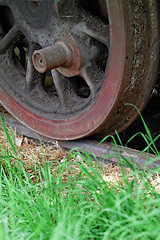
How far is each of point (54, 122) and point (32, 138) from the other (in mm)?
343

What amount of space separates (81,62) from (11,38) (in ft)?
1.99

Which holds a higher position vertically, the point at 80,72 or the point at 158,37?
the point at 158,37

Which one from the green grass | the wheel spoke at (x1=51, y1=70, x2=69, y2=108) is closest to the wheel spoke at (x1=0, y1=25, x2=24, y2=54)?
the wheel spoke at (x1=51, y1=70, x2=69, y2=108)

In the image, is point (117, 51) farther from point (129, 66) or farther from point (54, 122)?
point (54, 122)

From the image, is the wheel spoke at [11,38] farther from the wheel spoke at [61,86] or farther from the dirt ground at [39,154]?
the dirt ground at [39,154]

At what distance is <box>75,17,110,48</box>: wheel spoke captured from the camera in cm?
197

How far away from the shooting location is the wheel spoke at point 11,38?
7.72ft

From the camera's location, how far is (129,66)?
1.76m

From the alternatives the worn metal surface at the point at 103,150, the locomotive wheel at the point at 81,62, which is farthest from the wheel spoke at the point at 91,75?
the worn metal surface at the point at 103,150

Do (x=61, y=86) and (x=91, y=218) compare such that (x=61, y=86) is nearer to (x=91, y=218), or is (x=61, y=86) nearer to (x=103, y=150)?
(x=103, y=150)

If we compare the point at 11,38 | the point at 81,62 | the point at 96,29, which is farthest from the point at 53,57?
the point at 11,38

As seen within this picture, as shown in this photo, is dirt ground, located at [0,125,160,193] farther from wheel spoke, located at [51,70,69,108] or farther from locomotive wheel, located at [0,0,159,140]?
wheel spoke, located at [51,70,69,108]

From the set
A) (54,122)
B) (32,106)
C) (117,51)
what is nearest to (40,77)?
(32,106)

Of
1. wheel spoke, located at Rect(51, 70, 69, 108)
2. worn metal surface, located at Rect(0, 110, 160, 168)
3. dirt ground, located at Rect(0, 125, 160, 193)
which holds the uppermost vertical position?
wheel spoke, located at Rect(51, 70, 69, 108)
